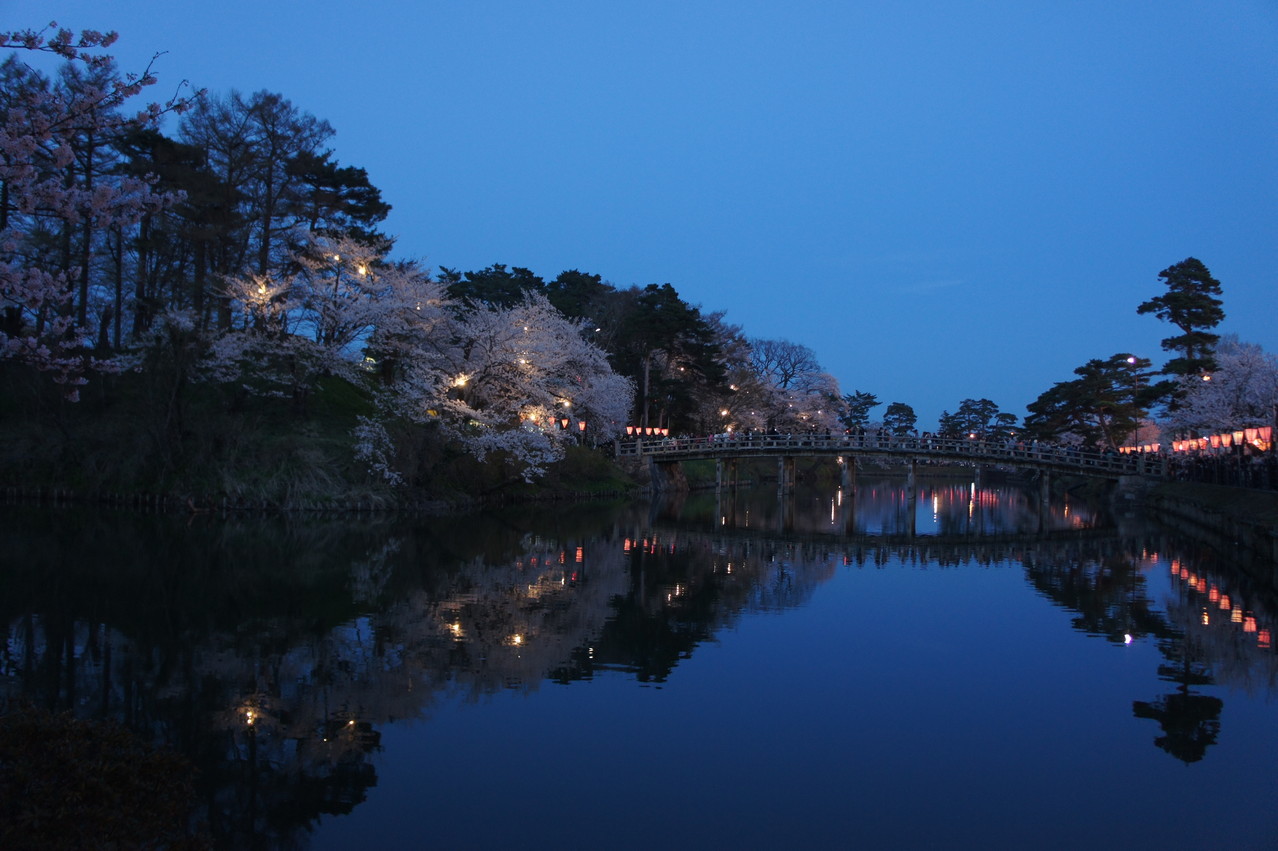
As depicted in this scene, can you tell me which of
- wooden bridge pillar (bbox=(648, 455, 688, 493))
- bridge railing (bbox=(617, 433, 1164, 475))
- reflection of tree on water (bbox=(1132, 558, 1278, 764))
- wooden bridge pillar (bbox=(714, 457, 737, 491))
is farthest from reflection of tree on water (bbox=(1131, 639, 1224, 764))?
wooden bridge pillar (bbox=(714, 457, 737, 491))

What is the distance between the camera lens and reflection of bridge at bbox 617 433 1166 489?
4447cm

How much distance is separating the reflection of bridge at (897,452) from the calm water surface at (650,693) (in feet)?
74.7

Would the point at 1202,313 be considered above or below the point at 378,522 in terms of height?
above

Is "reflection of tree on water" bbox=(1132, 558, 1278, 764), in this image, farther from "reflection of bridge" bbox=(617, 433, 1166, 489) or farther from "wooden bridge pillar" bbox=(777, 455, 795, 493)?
"wooden bridge pillar" bbox=(777, 455, 795, 493)

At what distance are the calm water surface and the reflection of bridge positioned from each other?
74.7 feet

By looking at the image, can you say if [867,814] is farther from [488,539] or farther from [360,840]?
[488,539]

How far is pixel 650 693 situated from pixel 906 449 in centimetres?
3754

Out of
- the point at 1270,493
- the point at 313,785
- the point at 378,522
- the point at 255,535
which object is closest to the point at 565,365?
the point at 378,522

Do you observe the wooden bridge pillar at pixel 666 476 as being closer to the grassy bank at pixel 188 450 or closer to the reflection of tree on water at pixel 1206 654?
the grassy bank at pixel 188 450

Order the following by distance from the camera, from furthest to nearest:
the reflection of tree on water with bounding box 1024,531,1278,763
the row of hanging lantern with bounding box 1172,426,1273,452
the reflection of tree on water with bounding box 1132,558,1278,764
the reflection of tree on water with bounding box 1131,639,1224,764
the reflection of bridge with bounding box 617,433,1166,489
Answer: the reflection of bridge with bounding box 617,433,1166,489 → the row of hanging lantern with bounding box 1172,426,1273,452 → the reflection of tree on water with bounding box 1024,531,1278,763 → the reflection of tree on water with bounding box 1132,558,1278,764 → the reflection of tree on water with bounding box 1131,639,1224,764

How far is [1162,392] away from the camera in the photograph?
45.6 m

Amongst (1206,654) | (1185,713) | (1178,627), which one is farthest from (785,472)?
(1185,713)

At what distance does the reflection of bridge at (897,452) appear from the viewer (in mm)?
44469

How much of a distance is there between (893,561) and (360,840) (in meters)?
20.7
